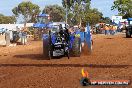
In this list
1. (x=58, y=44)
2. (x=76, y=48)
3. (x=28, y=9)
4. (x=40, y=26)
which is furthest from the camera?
(x=28, y=9)

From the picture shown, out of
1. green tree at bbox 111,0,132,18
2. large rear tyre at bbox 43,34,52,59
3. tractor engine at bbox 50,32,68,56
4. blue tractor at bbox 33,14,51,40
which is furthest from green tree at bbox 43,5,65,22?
tractor engine at bbox 50,32,68,56

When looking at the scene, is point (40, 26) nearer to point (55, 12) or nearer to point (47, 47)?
point (47, 47)

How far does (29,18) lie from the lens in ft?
410

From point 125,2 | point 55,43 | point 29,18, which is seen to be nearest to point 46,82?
point 55,43

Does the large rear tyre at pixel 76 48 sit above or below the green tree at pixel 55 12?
below

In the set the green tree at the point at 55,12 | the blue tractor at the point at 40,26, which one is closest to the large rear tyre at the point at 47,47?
the blue tractor at the point at 40,26

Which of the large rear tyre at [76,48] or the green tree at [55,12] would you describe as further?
the green tree at [55,12]

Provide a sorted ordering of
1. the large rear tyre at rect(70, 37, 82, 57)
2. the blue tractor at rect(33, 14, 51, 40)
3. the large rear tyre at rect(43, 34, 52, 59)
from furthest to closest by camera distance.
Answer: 1. the blue tractor at rect(33, 14, 51, 40)
2. the large rear tyre at rect(70, 37, 82, 57)
3. the large rear tyre at rect(43, 34, 52, 59)

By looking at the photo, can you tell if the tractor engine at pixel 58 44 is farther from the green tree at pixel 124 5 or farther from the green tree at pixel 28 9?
the green tree at pixel 28 9

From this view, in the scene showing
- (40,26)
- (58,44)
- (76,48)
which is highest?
(40,26)

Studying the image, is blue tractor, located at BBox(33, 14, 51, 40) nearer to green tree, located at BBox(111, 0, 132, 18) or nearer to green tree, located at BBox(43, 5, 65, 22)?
green tree, located at BBox(111, 0, 132, 18)

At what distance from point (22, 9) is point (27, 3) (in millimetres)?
2543

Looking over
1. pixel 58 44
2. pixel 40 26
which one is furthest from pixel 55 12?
pixel 58 44

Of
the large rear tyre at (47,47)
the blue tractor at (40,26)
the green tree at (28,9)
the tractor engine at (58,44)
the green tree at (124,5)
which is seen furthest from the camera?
the green tree at (28,9)
